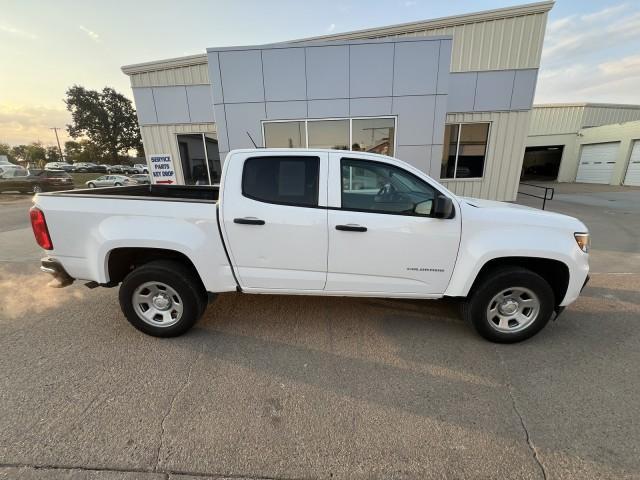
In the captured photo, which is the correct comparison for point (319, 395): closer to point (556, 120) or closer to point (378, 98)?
point (378, 98)

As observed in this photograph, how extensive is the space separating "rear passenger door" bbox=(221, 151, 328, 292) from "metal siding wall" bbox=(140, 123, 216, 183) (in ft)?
31.9

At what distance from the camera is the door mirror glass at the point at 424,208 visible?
109 inches

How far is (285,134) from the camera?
28.9 feet

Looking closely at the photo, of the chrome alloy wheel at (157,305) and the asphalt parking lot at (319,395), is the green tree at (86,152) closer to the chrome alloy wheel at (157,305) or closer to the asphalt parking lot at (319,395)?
the asphalt parking lot at (319,395)

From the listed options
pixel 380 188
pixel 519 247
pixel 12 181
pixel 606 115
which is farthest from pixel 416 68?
pixel 606 115

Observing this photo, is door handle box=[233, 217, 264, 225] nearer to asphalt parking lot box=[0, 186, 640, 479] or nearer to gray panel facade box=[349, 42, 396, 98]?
asphalt parking lot box=[0, 186, 640, 479]

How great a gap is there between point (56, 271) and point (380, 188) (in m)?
3.49

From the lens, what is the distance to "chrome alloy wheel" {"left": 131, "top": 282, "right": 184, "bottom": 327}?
3102 mm

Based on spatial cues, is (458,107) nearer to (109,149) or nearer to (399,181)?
(399,181)

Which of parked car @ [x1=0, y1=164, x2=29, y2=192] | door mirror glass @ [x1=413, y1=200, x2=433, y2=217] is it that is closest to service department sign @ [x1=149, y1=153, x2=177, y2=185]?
door mirror glass @ [x1=413, y1=200, x2=433, y2=217]

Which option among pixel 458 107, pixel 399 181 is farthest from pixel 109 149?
pixel 399 181

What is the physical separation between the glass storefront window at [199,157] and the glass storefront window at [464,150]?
28.1 feet

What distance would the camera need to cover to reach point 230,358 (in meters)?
2.86

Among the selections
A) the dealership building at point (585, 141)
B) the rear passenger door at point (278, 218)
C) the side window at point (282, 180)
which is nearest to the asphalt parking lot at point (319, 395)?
the rear passenger door at point (278, 218)
